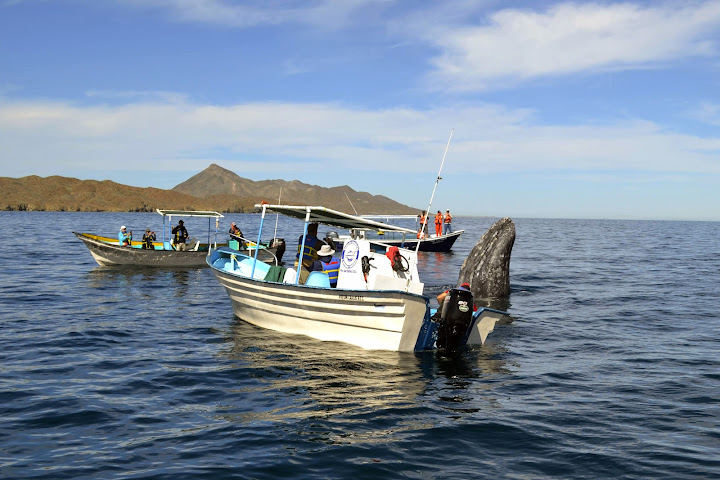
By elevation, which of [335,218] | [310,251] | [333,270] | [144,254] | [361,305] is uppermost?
[335,218]

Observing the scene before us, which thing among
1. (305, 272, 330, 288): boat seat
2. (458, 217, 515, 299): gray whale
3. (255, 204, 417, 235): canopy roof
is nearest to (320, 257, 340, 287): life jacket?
(305, 272, 330, 288): boat seat

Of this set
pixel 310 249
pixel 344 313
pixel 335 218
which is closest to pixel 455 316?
pixel 344 313

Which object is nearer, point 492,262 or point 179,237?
point 492,262

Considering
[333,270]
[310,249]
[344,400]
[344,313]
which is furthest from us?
[310,249]

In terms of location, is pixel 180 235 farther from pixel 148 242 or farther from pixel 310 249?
pixel 310 249

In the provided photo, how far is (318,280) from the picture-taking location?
45.2 ft

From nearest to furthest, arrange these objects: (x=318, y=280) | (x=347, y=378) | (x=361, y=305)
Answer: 1. (x=347, y=378)
2. (x=361, y=305)
3. (x=318, y=280)

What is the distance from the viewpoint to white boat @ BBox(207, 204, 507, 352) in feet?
39.2

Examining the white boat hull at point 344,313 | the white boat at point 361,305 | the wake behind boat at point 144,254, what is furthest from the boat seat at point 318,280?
the wake behind boat at point 144,254

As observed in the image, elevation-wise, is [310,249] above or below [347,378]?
above

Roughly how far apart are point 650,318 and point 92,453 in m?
15.6

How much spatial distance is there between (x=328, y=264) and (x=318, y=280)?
0.58 metres

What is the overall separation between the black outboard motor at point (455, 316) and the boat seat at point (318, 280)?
9.75 ft

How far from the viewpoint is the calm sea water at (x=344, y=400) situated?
23.3ft
